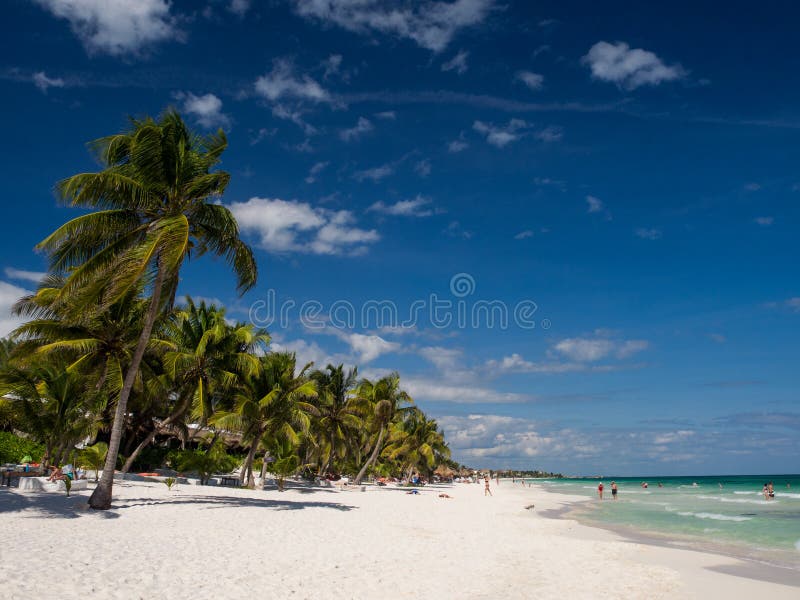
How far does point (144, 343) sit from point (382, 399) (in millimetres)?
26100

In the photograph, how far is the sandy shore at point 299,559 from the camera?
23.4 ft

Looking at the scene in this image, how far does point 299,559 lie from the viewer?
9.30 metres

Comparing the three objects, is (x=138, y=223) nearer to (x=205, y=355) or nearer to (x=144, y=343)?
(x=144, y=343)

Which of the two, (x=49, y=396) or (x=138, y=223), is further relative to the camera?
(x=49, y=396)

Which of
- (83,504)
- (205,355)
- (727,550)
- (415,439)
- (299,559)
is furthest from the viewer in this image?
(415,439)

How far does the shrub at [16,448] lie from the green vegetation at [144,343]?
68mm

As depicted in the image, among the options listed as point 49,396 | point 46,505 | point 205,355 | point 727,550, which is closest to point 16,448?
point 49,396

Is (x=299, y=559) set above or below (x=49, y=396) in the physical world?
below

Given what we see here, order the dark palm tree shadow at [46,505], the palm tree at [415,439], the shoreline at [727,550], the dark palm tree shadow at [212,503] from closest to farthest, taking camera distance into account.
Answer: the dark palm tree shadow at [46,505] < the shoreline at [727,550] < the dark palm tree shadow at [212,503] < the palm tree at [415,439]

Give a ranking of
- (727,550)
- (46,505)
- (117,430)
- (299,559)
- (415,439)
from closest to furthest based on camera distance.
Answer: (299,559)
(46,505)
(117,430)
(727,550)
(415,439)

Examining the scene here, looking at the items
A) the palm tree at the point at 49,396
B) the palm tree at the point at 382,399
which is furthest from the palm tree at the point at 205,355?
the palm tree at the point at 382,399

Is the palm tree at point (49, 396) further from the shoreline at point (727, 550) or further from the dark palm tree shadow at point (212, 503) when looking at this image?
the shoreline at point (727, 550)

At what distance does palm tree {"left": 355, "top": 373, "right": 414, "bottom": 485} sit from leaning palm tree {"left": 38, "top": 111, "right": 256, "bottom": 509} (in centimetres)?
2413

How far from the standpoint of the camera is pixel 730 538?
19344 millimetres
